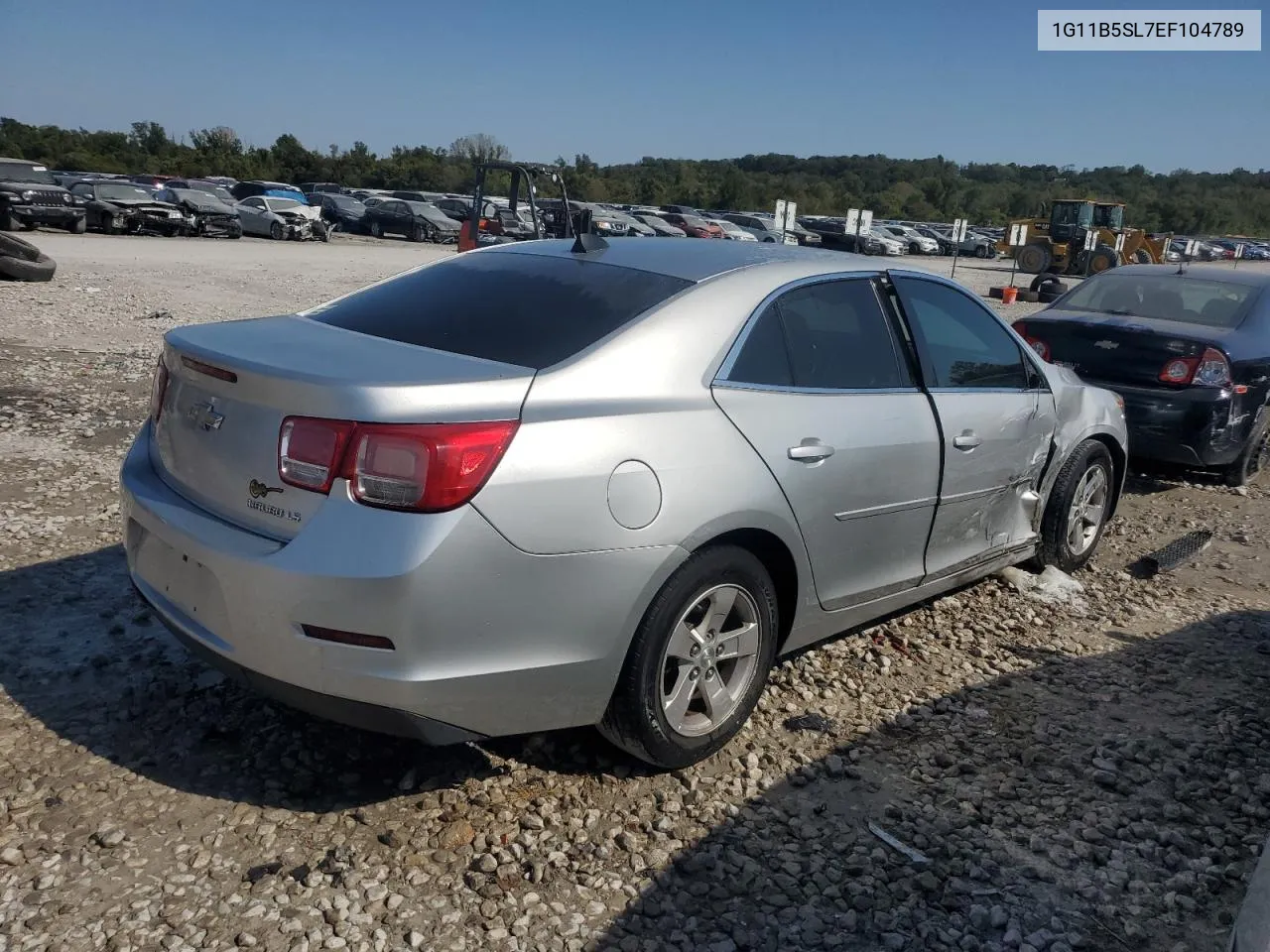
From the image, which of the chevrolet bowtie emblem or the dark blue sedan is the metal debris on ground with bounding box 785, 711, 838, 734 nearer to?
the chevrolet bowtie emblem

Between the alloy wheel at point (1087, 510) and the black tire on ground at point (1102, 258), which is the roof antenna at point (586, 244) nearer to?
the alloy wheel at point (1087, 510)

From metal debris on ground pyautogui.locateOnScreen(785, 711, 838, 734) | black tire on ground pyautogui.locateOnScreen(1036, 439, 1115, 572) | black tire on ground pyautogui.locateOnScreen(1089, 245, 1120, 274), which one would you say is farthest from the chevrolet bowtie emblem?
black tire on ground pyautogui.locateOnScreen(1089, 245, 1120, 274)

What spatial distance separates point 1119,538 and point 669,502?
4.46 m

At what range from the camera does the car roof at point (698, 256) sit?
3.68 metres

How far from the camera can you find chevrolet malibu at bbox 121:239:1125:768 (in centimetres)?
263

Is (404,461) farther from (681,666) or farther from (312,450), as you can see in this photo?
(681,666)

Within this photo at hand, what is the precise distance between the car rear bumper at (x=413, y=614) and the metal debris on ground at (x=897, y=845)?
2.93 feet

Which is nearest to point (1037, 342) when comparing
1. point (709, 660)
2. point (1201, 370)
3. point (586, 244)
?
point (1201, 370)

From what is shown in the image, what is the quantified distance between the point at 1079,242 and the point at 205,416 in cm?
3486

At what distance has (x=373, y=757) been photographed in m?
3.31

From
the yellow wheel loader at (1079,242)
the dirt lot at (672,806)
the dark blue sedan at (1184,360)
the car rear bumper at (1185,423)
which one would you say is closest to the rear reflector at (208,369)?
the dirt lot at (672,806)

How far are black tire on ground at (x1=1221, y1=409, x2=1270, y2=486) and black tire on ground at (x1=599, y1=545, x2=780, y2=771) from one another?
5.52 m

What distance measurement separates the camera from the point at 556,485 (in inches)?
108

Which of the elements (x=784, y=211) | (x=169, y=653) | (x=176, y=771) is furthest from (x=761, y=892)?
(x=784, y=211)
